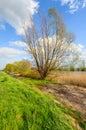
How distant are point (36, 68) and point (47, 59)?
1.70 meters

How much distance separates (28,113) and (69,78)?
11306mm

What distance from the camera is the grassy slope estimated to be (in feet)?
14.6

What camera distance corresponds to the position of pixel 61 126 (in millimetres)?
4891

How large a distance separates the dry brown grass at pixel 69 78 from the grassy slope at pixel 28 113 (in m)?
9.23

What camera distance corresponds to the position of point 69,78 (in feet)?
52.0

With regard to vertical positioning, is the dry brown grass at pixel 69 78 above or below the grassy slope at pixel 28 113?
above

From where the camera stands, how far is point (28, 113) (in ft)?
16.1

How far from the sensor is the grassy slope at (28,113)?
4465 millimetres

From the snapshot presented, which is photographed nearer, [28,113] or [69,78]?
[28,113]

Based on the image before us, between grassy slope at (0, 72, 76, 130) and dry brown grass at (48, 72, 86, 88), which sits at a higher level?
dry brown grass at (48, 72, 86, 88)

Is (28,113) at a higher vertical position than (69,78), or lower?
lower

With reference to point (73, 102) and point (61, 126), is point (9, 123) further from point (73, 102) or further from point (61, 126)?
point (73, 102)

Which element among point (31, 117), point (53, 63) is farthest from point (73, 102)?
point (53, 63)

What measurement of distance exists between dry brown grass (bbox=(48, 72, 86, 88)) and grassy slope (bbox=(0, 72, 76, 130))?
9.23 metres
